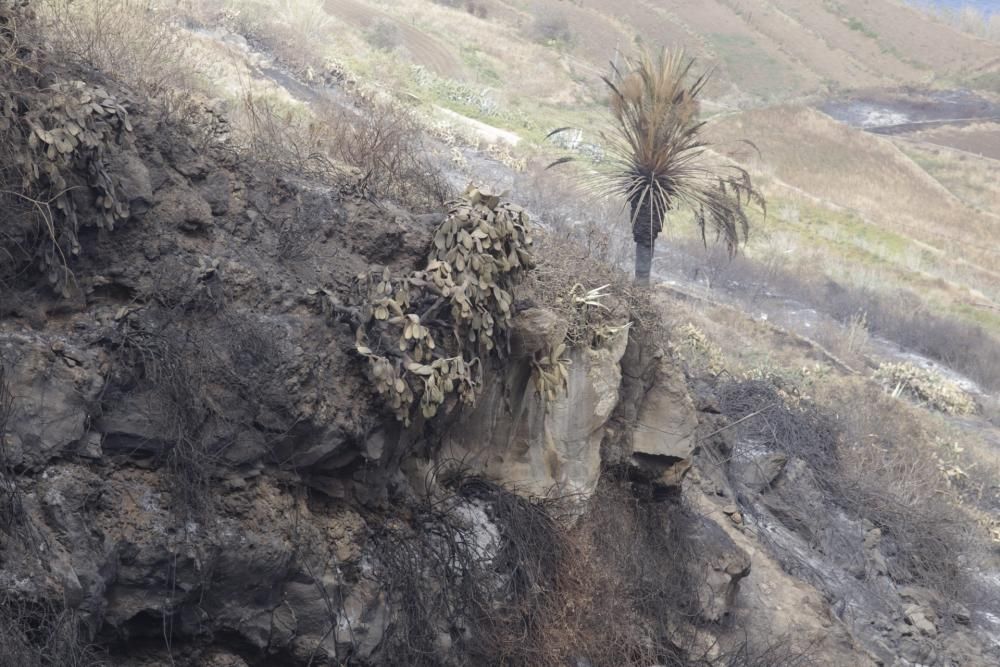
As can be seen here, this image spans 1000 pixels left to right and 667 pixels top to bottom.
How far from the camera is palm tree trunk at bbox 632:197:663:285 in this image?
1500cm

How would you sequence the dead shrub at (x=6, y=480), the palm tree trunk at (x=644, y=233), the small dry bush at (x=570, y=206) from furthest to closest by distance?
the small dry bush at (x=570, y=206) → the palm tree trunk at (x=644, y=233) → the dead shrub at (x=6, y=480)

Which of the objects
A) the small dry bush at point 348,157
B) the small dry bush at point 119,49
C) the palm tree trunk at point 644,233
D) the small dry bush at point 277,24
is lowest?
the palm tree trunk at point 644,233

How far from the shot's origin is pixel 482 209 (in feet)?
25.3

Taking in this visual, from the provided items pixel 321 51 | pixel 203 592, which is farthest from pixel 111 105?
pixel 321 51

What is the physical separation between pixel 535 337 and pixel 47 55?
12.0 ft

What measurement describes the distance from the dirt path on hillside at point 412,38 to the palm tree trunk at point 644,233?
29.4m

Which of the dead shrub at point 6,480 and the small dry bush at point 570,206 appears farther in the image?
the small dry bush at point 570,206

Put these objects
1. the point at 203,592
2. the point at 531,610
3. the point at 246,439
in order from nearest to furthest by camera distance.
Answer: the point at 203,592 < the point at 246,439 < the point at 531,610

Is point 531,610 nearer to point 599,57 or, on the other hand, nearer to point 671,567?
point 671,567

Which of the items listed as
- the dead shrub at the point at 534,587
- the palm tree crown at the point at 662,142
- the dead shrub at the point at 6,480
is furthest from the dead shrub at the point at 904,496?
the dead shrub at the point at 6,480

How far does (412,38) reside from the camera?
154 feet

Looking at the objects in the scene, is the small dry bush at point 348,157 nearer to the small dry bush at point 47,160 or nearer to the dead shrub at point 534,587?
the small dry bush at point 47,160

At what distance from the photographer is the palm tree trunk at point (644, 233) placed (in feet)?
49.2

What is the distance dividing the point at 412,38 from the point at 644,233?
34.1m
